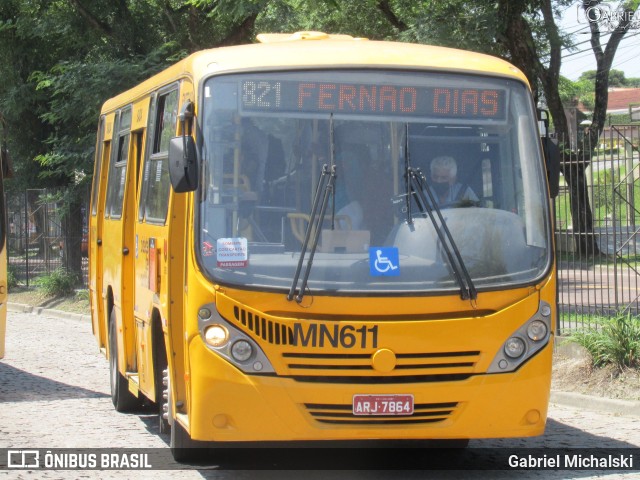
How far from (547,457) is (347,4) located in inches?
656

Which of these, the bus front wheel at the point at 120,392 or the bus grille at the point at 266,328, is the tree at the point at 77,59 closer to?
the bus front wheel at the point at 120,392

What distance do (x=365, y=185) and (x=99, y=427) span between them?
12.9ft

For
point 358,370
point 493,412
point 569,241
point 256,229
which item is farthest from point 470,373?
point 569,241

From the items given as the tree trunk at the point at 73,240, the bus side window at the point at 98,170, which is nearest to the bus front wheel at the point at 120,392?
the bus side window at the point at 98,170

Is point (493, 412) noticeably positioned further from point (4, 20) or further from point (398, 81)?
point (4, 20)

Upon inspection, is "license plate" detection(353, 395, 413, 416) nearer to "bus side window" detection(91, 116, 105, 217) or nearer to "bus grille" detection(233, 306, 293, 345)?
"bus grille" detection(233, 306, 293, 345)

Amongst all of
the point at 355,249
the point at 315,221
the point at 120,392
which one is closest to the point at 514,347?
the point at 355,249

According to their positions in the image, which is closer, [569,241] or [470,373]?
[470,373]

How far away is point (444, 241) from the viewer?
274 inches

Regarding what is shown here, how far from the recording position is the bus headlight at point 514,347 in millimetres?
A: 6977

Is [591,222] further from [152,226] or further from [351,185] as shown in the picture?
[351,185]

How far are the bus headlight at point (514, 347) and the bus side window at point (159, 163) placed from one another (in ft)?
8.57

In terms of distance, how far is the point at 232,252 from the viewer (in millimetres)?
6852

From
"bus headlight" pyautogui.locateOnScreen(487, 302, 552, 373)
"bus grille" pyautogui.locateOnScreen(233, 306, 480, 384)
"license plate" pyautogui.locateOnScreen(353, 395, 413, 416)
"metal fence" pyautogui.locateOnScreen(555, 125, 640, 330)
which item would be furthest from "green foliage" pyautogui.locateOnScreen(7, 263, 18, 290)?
"bus headlight" pyautogui.locateOnScreen(487, 302, 552, 373)
